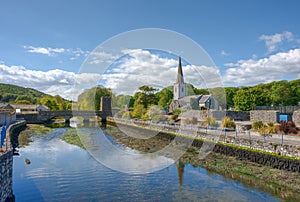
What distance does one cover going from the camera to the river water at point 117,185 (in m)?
8.91

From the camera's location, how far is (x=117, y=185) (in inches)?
402

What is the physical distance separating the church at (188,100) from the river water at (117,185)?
111 feet

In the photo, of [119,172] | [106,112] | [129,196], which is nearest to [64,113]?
[106,112]

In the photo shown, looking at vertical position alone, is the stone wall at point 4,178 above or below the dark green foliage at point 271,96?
below

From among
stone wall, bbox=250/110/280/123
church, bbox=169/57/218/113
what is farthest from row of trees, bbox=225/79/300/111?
stone wall, bbox=250/110/280/123

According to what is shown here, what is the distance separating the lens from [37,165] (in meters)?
13.6

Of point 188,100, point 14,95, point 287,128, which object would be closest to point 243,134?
point 287,128

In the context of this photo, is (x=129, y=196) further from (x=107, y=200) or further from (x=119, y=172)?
(x=119, y=172)

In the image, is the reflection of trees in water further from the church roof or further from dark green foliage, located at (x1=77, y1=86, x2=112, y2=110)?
dark green foliage, located at (x1=77, y1=86, x2=112, y2=110)

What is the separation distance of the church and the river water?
1334 inches

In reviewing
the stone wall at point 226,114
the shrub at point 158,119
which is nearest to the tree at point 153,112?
the shrub at point 158,119

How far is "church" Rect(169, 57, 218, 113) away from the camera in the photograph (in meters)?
48.6

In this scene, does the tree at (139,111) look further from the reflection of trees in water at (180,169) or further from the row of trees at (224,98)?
the reflection of trees in water at (180,169)

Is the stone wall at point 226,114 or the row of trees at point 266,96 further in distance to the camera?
the row of trees at point 266,96
